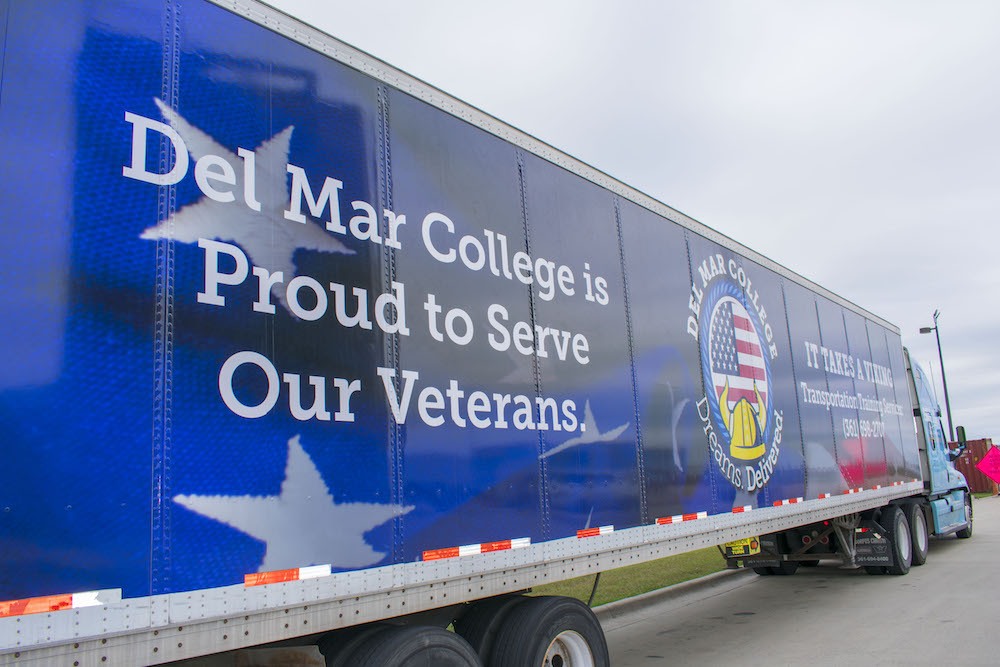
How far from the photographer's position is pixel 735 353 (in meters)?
7.10

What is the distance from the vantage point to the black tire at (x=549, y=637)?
4074 mm

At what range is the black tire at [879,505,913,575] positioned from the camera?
10.8 meters

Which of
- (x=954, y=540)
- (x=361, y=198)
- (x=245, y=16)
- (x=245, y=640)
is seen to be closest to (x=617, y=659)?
(x=245, y=640)

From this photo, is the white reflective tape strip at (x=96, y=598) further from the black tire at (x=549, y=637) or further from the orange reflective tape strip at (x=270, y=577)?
the black tire at (x=549, y=637)

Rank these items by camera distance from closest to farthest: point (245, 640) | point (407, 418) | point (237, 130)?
point (245, 640), point (237, 130), point (407, 418)

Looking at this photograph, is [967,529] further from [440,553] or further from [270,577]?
[270,577]

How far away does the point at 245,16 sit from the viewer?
3.33m

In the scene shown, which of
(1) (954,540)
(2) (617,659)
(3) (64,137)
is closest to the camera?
(3) (64,137)

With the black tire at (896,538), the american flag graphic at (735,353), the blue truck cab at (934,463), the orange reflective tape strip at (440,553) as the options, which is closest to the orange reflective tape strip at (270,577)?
the orange reflective tape strip at (440,553)

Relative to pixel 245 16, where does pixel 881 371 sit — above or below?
below

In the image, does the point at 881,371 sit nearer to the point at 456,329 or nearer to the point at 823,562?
the point at 823,562

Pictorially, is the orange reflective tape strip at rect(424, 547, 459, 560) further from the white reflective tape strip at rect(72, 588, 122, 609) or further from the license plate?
the license plate

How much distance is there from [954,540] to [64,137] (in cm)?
1827

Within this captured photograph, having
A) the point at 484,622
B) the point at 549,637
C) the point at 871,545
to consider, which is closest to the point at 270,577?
the point at 484,622
